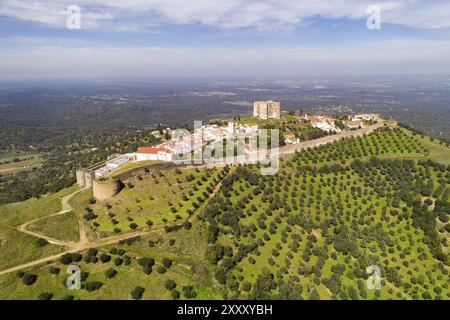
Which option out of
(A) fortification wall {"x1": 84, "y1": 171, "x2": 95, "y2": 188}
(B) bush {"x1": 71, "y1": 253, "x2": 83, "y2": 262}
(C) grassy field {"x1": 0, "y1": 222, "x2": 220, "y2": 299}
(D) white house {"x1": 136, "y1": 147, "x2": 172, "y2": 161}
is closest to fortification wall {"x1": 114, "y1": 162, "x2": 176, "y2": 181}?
(D) white house {"x1": 136, "y1": 147, "x2": 172, "y2": 161}

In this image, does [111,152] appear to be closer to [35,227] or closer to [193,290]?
[35,227]

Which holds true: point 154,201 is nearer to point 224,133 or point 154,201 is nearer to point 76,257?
point 76,257

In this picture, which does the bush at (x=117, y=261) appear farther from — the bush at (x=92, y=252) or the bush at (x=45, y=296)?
the bush at (x=45, y=296)

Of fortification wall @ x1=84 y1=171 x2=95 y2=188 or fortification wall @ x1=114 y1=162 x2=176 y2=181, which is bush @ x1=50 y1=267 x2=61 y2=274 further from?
fortification wall @ x1=84 y1=171 x2=95 y2=188

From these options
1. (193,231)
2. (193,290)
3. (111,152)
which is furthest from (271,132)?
(193,290)

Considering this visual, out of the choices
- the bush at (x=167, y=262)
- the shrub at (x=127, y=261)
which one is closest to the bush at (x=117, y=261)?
the shrub at (x=127, y=261)

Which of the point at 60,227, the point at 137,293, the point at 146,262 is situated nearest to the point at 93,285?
the point at 137,293
